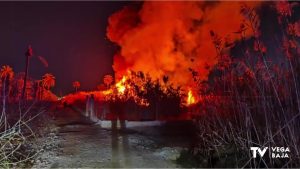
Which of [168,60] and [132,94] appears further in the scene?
[168,60]

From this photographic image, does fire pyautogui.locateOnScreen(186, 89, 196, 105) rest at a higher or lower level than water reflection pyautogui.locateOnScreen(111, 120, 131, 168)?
higher

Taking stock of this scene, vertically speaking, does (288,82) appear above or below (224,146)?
above

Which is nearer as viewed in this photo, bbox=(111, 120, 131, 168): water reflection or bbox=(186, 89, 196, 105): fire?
bbox=(111, 120, 131, 168): water reflection

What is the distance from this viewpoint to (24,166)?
717 cm

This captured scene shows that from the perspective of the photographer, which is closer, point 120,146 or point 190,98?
point 120,146

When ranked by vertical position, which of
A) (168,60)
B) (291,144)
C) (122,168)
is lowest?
(122,168)

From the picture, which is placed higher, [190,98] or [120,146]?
[190,98]

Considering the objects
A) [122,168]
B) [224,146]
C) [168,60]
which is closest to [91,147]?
[122,168]

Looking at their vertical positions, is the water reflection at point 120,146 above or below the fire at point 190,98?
below

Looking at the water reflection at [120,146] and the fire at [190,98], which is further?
the fire at [190,98]

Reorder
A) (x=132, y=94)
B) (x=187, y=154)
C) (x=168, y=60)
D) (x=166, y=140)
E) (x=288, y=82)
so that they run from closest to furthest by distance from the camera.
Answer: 1. (x=288, y=82)
2. (x=187, y=154)
3. (x=166, y=140)
4. (x=132, y=94)
5. (x=168, y=60)

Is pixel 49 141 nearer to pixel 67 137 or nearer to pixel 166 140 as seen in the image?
pixel 67 137

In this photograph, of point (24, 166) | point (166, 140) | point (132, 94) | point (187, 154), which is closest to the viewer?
point (24, 166)

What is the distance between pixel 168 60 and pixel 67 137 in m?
14.7
